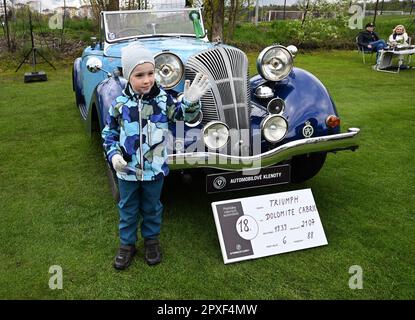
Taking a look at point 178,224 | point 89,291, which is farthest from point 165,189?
point 89,291

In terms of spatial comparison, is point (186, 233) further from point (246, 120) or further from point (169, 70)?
point (169, 70)

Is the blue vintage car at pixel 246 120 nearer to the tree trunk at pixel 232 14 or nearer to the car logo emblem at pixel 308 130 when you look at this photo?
the car logo emblem at pixel 308 130

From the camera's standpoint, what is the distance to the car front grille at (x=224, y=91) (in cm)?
325

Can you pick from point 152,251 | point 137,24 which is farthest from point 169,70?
point 137,24

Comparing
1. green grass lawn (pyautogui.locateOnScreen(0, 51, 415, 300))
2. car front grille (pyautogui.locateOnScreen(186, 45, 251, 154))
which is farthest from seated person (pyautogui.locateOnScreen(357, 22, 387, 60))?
car front grille (pyautogui.locateOnScreen(186, 45, 251, 154))

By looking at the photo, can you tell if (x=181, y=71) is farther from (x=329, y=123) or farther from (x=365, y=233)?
(x=365, y=233)

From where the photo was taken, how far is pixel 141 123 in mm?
2539

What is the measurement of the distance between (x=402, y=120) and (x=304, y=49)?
10139 millimetres

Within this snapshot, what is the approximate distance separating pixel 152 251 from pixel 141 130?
0.85 meters

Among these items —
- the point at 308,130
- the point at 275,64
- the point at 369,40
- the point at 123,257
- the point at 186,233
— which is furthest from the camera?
the point at 369,40

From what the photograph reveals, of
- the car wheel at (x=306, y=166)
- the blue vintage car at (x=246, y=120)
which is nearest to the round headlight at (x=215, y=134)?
the blue vintage car at (x=246, y=120)

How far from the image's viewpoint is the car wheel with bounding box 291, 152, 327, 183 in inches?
153

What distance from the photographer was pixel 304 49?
51.8ft

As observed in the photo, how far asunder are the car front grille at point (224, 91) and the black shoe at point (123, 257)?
1.11 meters
